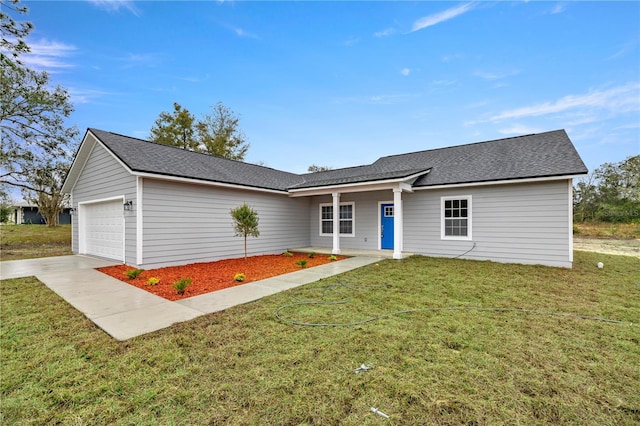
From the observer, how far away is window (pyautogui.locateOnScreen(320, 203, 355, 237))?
12594 mm

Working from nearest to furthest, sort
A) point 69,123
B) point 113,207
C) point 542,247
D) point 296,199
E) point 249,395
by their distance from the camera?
point 249,395
point 542,247
point 113,207
point 296,199
point 69,123

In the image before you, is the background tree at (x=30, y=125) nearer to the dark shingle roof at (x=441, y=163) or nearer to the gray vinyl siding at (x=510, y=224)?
the dark shingle roof at (x=441, y=163)

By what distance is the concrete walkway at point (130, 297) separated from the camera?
402cm

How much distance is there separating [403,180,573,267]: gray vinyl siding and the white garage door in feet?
35.3

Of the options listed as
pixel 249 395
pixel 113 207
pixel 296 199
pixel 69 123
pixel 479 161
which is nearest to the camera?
pixel 249 395

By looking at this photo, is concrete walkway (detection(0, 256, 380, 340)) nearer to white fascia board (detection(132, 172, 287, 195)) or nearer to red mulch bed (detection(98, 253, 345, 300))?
red mulch bed (detection(98, 253, 345, 300))

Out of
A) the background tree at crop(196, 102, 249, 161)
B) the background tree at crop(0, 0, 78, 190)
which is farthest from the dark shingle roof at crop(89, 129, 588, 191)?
the background tree at crop(196, 102, 249, 161)

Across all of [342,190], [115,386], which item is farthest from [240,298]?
[342,190]

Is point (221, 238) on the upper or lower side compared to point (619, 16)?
lower

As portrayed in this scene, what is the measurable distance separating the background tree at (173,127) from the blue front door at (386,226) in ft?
71.7

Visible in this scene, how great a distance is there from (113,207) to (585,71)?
748 inches

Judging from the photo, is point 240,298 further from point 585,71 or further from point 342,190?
point 585,71

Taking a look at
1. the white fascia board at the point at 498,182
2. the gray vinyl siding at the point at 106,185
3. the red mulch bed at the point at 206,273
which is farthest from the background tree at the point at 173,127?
the white fascia board at the point at 498,182

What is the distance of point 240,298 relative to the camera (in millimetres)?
5152
